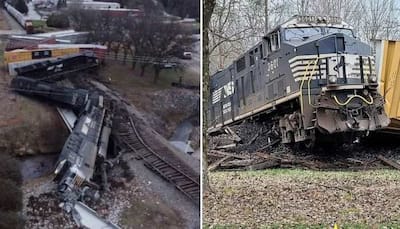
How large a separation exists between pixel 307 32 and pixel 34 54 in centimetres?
1244

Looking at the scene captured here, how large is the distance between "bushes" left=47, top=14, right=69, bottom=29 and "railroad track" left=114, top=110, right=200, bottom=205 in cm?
53

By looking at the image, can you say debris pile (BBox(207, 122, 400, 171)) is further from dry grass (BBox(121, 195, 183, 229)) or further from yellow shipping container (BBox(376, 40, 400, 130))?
dry grass (BBox(121, 195, 183, 229))

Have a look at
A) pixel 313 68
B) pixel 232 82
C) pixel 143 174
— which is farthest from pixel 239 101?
pixel 143 174

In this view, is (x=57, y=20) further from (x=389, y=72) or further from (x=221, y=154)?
(x=221, y=154)

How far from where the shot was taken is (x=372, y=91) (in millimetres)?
14125

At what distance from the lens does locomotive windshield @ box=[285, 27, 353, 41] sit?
1447cm

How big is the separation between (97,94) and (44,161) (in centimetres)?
43

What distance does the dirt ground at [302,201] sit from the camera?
26.8 feet

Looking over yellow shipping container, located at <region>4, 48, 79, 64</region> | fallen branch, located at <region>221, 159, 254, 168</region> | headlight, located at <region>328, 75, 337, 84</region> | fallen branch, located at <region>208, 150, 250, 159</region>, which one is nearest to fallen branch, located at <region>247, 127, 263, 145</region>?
fallen branch, located at <region>208, 150, 250, 159</region>

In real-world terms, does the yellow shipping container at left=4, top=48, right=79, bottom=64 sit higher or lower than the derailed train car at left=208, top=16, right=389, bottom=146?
higher

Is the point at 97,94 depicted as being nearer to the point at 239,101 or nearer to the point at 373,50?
the point at 373,50

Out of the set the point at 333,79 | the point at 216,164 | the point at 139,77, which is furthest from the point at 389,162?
the point at 139,77

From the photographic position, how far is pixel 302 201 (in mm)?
9516

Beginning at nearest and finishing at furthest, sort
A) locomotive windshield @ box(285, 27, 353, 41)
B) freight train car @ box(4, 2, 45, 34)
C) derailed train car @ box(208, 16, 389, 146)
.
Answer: freight train car @ box(4, 2, 45, 34) < derailed train car @ box(208, 16, 389, 146) < locomotive windshield @ box(285, 27, 353, 41)
